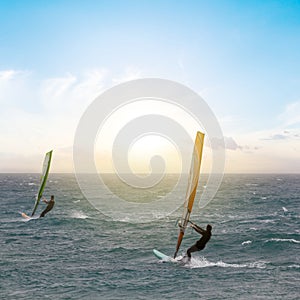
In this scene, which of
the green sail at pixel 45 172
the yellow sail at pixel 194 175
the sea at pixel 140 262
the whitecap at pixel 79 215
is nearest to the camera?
the yellow sail at pixel 194 175

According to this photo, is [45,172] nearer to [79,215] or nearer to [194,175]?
[194,175]

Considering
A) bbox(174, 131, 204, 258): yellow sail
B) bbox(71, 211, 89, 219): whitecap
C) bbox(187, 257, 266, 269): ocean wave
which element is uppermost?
bbox(174, 131, 204, 258): yellow sail

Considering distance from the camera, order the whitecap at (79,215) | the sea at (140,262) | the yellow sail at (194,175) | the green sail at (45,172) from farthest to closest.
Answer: the whitecap at (79,215), the green sail at (45,172), the sea at (140,262), the yellow sail at (194,175)

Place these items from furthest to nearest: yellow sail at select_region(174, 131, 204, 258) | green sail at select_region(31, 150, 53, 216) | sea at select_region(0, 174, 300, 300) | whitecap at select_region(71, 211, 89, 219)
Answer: whitecap at select_region(71, 211, 89, 219) → green sail at select_region(31, 150, 53, 216) → sea at select_region(0, 174, 300, 300) → yellow sail at select_region(174, 131, 204, 258)

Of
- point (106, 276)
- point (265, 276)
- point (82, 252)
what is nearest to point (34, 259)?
point (82, 252)

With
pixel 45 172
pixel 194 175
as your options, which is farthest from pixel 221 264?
pixel 45 172

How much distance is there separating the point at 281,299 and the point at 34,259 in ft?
69.1

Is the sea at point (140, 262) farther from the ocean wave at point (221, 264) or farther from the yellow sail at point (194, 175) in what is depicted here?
the yellow sail at point (194, 175)

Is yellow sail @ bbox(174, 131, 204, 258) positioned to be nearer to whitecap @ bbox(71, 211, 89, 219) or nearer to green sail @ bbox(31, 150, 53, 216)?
green sail @ bbox(31, 150, 53, 216)

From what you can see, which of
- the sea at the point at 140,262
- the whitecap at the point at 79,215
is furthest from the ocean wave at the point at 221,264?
the whitecap at the point at 79,215

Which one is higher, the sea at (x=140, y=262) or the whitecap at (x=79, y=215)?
the whitecap at (x=79, y=215)

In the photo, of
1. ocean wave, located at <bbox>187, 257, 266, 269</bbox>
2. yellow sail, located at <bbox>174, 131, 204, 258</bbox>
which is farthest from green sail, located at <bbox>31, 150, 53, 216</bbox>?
yellow sail, located at <bbox>174, 131, 204, 258</bbox>

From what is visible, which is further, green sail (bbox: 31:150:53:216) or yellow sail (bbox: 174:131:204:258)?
green sail (bbox: 31:150:53:216)

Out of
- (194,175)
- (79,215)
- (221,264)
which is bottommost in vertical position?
(221,264)
